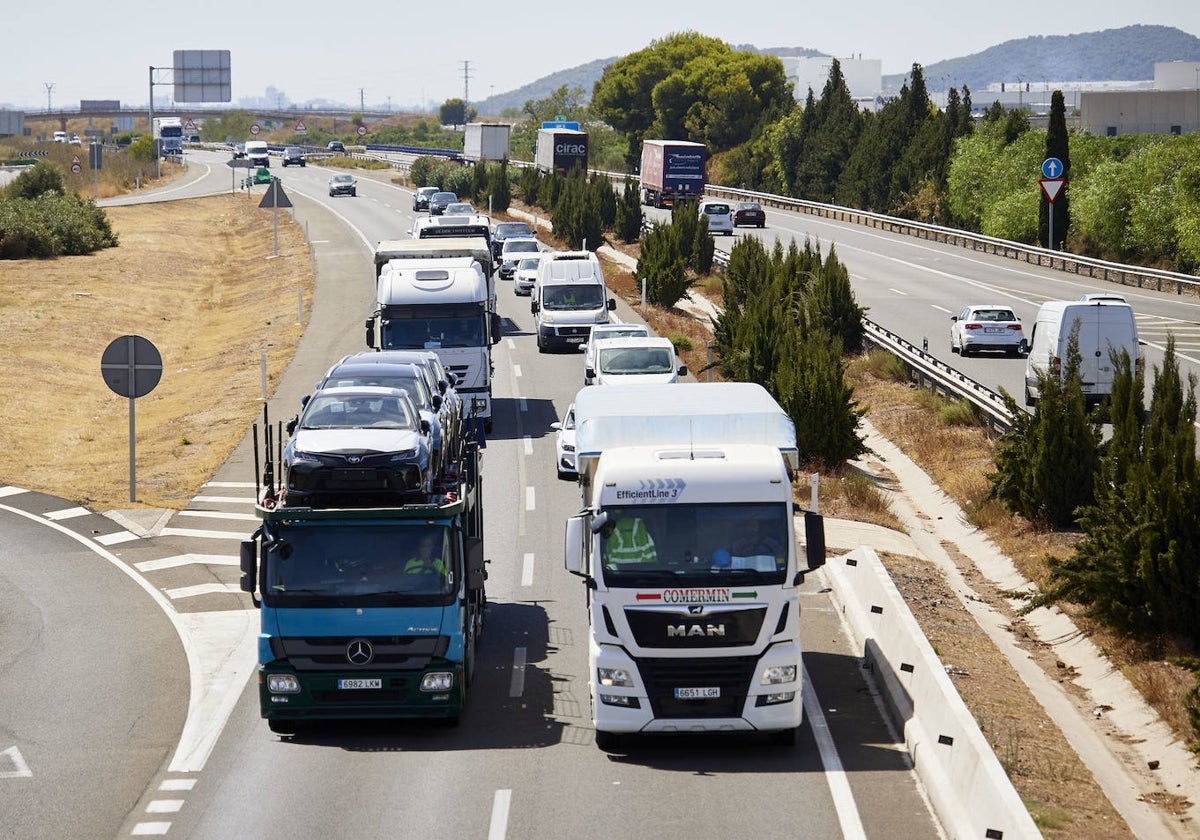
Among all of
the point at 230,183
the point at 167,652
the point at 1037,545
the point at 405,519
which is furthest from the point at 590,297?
the point at 230,183

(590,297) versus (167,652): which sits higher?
(590,297)

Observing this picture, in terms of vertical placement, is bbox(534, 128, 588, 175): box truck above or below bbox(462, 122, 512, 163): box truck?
below

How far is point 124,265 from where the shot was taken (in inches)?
2886

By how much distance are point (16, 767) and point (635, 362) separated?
20604 mm

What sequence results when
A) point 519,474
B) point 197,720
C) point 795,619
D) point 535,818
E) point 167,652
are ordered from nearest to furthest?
point 535,818 → point 795,619 → point 197,720 → point 167,652 → point 519,474

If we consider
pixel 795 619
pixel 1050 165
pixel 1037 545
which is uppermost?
pixel 1050 165

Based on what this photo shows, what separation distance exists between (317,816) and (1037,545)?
16.3 m

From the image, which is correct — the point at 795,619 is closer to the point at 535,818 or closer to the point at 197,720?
the point at 535,818

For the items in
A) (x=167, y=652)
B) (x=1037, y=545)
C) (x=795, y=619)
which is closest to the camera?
(x=795, y=619)

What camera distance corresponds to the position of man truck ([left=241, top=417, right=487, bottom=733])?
15.2m

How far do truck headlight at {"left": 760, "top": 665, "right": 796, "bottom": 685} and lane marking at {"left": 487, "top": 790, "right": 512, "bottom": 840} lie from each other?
2.73m

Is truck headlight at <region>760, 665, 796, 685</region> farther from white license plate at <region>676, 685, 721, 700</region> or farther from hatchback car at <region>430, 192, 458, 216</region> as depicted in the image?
hatchback car at <region>430, 192, 458, 216</region>

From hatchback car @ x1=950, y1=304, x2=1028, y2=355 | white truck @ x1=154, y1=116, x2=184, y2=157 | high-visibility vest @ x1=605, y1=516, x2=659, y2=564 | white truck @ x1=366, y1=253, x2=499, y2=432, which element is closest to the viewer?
high-visibility vest @ x1=605, y1=516, x2=659, y2=564

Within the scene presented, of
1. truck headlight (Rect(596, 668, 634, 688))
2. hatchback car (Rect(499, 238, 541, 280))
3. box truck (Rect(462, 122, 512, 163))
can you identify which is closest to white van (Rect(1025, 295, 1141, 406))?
truck headlight (Rect(596, 668, 634, 688))
